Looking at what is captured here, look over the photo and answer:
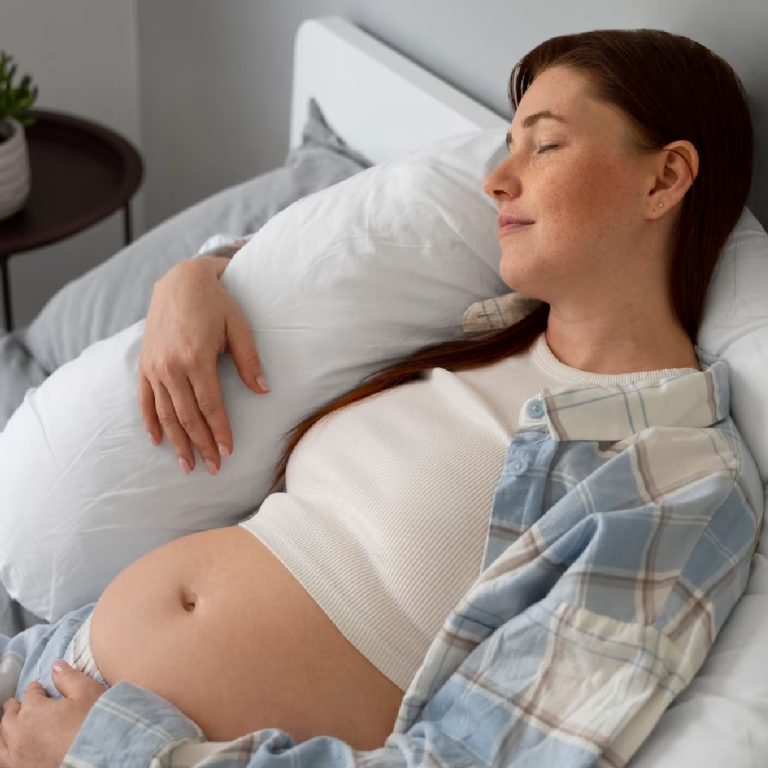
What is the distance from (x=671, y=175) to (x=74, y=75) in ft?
5.27

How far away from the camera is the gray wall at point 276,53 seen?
137cm

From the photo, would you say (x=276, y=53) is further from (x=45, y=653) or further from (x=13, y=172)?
(x=45, y=653)

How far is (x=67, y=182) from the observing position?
217 cm

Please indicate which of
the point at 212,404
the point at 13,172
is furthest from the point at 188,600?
the point at 13,172

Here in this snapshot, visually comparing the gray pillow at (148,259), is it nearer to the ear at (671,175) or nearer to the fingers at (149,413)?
the fingers at (149,413)

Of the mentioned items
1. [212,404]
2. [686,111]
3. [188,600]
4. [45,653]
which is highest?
[686,111]

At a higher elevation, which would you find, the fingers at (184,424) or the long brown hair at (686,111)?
the long brown hair at (686,111)

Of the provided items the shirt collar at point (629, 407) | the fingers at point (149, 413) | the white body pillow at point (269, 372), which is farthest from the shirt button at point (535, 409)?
the fingers at point (149, 413)

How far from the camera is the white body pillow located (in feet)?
4.39

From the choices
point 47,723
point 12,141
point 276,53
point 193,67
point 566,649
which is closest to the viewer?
point 566,649

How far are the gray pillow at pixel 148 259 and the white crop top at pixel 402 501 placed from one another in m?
0.50

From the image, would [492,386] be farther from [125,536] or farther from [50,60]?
[50,60]

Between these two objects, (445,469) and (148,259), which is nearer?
(445,469)

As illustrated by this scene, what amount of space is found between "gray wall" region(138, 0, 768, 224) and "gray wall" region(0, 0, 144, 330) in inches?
1.5
